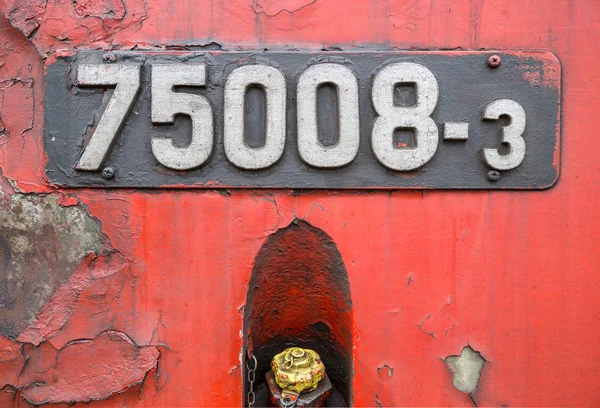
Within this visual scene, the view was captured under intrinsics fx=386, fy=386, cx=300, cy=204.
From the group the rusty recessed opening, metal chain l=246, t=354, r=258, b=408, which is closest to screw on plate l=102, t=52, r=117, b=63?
the rusty recessed opening

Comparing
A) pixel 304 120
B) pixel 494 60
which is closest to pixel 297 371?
pixel 304 120

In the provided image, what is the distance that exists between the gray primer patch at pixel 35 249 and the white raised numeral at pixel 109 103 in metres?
0.22

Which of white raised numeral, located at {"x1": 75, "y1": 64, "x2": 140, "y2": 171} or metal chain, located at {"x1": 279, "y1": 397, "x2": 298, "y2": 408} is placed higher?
white raised numeral, located at {"x1": 75, "y1": 64, "x2": 140, "y2": 171}

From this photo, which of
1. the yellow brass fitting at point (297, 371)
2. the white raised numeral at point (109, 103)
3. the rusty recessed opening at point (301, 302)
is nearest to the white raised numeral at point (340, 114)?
the rusty recessed opening at point (301, 302)

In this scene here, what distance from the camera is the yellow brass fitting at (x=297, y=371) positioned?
1569 millimetres

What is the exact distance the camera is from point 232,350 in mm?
1498

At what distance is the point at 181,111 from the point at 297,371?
3.75 feet

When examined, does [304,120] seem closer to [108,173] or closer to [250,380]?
[108,173]

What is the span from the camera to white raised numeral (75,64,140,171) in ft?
4.90

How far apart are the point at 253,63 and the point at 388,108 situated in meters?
0.56

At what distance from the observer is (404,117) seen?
58.8 inches

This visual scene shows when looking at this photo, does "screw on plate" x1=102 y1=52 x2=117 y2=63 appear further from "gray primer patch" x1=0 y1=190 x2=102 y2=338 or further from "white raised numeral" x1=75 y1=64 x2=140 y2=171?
"gray primer patch" x1=0 y1=190 x2=102 y2=338

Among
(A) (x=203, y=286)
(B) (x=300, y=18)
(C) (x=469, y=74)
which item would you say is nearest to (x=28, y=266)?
(A) (x=203, y=286)

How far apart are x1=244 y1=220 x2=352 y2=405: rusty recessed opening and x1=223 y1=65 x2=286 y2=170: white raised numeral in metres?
0.29
